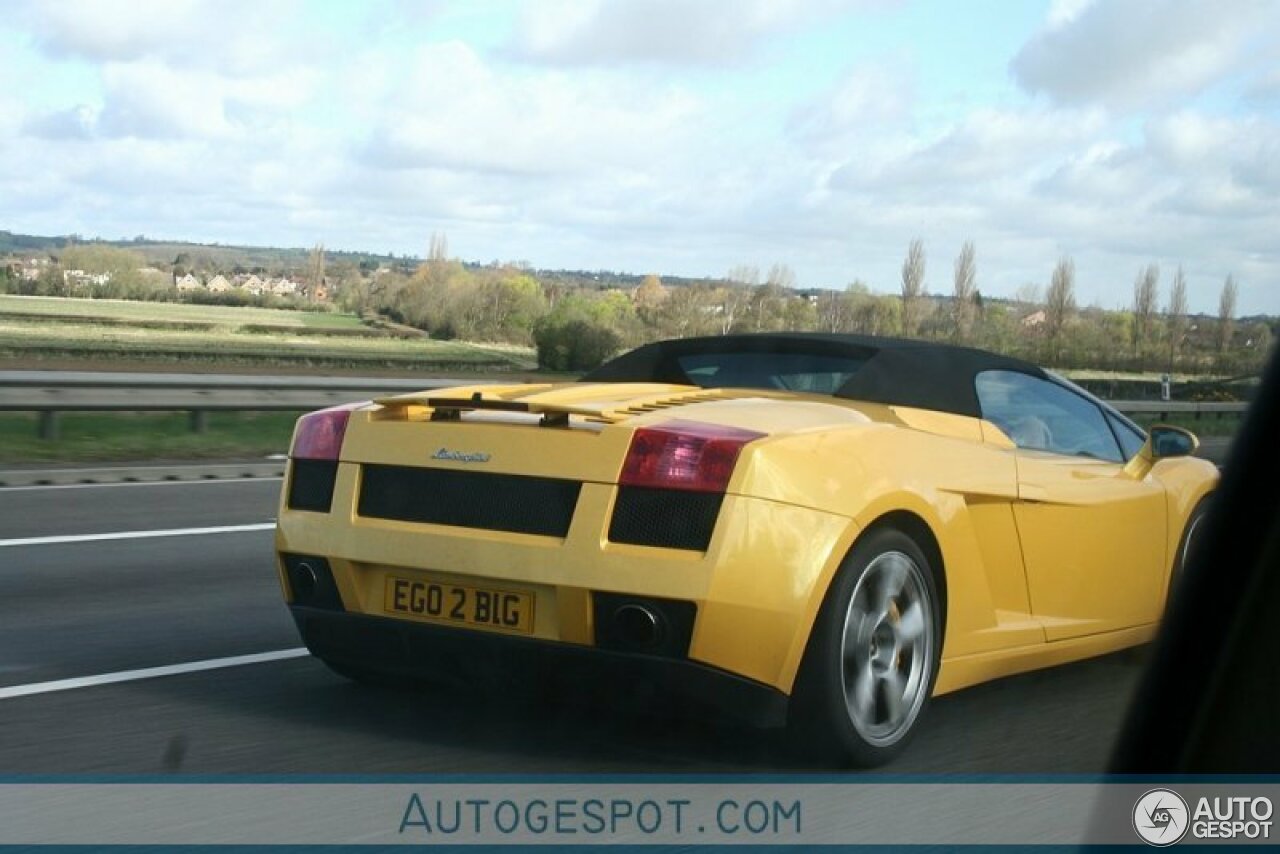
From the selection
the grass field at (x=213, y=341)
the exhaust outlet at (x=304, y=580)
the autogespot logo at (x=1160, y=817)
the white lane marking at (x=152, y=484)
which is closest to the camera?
the autogespot logo at (x=1160, y=817)

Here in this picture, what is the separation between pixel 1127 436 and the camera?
247 inches

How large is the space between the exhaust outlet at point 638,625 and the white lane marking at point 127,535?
236 inches

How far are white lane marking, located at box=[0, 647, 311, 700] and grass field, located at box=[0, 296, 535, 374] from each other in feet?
41.5

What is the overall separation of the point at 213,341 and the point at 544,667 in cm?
1910

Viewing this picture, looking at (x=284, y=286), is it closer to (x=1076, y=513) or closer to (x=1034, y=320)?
(x=1034, y=320)

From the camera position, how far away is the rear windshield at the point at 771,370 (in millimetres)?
5531

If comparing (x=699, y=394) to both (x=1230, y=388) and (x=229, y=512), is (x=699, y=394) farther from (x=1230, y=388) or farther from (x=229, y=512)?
(x=1230, y=388)

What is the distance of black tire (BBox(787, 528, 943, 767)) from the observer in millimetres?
4438

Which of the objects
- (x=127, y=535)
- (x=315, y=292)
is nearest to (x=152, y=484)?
(x=127, y=535)

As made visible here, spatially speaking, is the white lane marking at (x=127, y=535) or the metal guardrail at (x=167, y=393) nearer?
the white lane marking at (x=127, y=535)

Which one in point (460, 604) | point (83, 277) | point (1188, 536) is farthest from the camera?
point (83, 277)

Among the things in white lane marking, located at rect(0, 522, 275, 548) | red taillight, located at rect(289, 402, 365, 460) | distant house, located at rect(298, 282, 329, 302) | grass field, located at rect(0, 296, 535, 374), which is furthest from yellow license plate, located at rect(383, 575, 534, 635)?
distant house, located at rect(298, 282, 329, 302)

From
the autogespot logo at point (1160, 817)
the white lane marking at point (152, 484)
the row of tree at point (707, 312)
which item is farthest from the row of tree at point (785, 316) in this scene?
the autogespot logo at point (1160, 817)

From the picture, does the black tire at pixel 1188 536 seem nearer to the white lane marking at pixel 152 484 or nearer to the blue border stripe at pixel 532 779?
the blue border stripe at pixel 532 779
